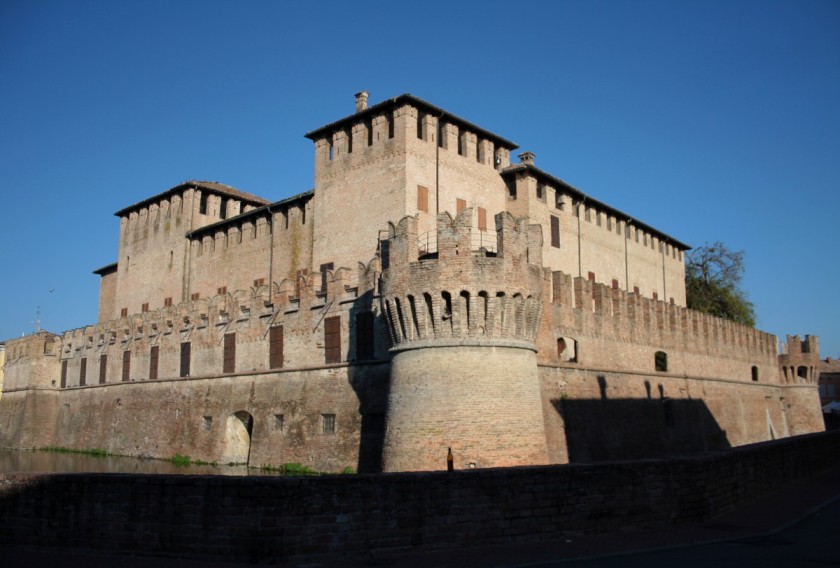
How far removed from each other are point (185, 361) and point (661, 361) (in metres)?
20.7

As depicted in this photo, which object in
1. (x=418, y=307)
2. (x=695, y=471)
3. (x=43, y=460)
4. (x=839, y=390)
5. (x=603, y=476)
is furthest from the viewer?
(x=839, y=390)

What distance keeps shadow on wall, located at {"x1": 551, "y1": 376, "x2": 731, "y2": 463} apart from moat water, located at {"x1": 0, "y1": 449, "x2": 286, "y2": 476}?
10528 mm

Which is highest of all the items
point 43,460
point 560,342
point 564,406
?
point 560,342

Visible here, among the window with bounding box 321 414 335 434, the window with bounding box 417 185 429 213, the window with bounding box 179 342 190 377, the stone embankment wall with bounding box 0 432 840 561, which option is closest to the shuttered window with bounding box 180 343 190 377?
the window with bounding box 179 342 190 377

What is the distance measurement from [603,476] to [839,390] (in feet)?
252

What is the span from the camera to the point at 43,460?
115 ft

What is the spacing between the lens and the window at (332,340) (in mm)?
25484

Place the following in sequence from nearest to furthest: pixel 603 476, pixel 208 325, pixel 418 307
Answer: pixel 603 476
pixel 418 307
pixel 208 325

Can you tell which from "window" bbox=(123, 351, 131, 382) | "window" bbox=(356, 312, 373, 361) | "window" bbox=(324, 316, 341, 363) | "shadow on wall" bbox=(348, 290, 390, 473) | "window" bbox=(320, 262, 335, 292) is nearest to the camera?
"shadow on wall" bbox=(348, 290, 390, 473)

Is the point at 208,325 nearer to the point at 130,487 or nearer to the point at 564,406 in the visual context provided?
the point at 564,406

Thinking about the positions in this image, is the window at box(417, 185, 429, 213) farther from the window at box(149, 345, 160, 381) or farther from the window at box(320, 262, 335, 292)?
the window at box(149, 345, 160, 381)

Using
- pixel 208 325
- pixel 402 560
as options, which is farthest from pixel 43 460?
pixel 402 560

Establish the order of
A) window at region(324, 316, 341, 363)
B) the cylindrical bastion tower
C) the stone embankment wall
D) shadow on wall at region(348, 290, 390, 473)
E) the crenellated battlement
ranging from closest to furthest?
1. the stone embankment wall
2. the cylindrical bastion tower
3. the crenellated battlement
4. shadow on wall at region(348, 290, 390, 473)
5. window at region(324, 316, 341, 363)

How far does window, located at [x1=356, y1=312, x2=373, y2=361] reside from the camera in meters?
24.3
